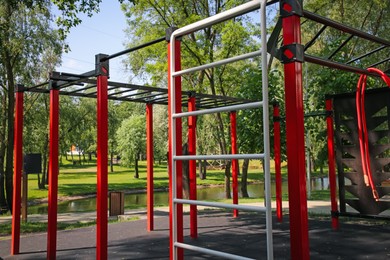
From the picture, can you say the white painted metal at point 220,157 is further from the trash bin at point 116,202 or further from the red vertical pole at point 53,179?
the trash bin at point 116,202

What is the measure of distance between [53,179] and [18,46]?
914 centimetres

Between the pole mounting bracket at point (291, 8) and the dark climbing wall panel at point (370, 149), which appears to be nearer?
the pole mounting bracket at point (291, 8)

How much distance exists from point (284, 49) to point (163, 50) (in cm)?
1277

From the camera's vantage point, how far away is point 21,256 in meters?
4.89

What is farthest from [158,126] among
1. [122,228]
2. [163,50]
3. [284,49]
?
[284,49]

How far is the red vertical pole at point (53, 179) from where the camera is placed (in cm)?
463

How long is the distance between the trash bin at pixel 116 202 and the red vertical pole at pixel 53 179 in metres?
4.12

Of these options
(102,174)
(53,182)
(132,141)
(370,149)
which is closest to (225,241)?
(102,174)

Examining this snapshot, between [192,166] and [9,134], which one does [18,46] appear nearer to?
[9,134]

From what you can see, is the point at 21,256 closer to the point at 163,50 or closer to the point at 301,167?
the point at 301,167

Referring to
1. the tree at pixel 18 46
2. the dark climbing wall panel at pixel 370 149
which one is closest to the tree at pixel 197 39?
the tree at pixel 18 46

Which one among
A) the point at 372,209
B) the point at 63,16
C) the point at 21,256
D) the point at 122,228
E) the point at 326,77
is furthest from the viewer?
the point at 326,77

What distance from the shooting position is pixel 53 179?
4.74 m

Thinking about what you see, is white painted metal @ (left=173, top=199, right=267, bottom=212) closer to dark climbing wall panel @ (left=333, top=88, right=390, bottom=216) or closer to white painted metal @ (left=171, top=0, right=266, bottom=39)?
white painted metal @ (left=171, top=0, right=266, bottom=39)
